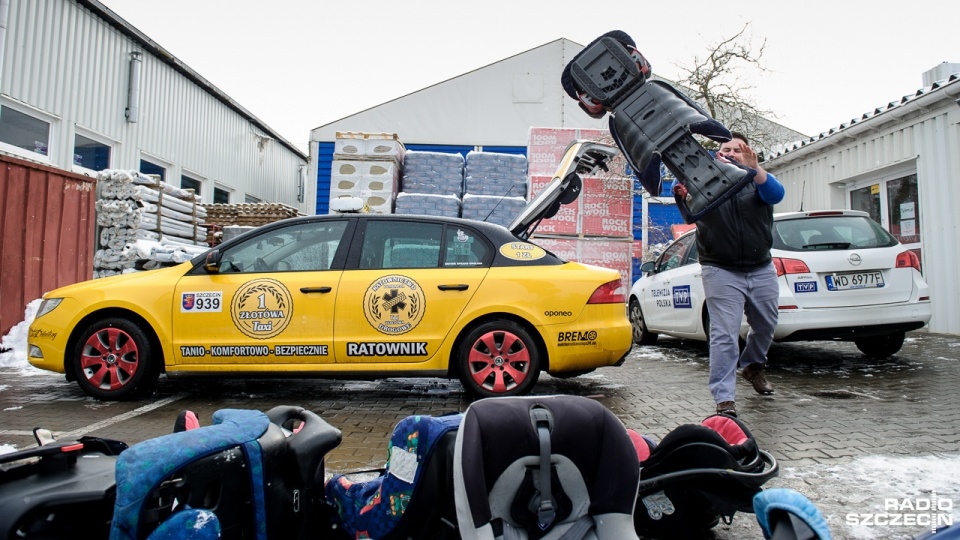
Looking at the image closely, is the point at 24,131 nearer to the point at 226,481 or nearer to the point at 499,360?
the point at 499,360

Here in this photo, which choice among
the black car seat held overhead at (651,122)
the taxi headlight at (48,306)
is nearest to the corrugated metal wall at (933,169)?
the black car seat held overhead at (651,122)

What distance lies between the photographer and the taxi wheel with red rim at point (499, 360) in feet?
14.5

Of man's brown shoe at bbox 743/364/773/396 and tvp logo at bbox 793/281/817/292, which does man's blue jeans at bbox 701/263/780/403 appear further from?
tvp logo at bbox 793/281/817/292

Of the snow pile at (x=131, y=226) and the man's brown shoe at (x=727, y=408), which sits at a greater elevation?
the snow pile at (x=131, y=226)

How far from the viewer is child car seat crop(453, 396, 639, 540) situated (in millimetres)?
1549

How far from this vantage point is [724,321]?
3.90 m

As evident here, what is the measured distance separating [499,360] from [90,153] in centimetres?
1048

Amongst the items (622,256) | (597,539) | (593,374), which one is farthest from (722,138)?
→ (622,256)

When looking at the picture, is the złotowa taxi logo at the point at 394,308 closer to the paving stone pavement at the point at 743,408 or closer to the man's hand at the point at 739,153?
the paving stone pavement at the point at 743,408

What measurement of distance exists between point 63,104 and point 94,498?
1105cm

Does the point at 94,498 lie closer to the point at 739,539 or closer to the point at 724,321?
the point at 739,539

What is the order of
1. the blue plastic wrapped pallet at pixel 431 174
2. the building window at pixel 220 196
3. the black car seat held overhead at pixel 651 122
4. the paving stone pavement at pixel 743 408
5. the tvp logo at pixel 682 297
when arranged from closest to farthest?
1. the paving stone pavement at pixel 743 408
2. the black car seat held overhead at pixel 651 122
3. the tvp logo at pixel 682 297
4. the blue plastic wrapped pallet at pixel 431 174
5. the building window at pixel 220 196

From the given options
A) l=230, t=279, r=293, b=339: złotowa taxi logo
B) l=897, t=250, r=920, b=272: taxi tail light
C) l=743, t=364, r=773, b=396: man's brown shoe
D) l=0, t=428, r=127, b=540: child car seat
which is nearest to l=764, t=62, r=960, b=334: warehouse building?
l=897, t=250, r=920, b=272: taxi tail light

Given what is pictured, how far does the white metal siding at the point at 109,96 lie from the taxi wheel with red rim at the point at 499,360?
8992 mm
